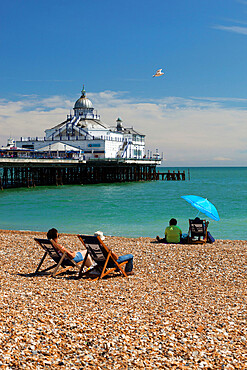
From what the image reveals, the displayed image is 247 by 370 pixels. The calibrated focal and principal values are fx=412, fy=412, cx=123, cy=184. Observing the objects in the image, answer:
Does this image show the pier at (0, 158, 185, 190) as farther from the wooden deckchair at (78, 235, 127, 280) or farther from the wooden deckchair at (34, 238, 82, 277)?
the wooden deckchair at (78, 235, 127, 280)

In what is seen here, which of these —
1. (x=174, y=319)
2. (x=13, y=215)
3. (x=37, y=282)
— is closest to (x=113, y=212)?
(x=13, y=215)

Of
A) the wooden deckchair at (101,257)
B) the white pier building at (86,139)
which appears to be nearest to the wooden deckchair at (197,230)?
the wooden deckchair at (101,257)

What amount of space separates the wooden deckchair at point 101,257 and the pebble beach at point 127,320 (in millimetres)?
170

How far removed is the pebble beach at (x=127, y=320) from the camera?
4023 mm

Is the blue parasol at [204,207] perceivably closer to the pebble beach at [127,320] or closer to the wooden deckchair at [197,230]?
the wooden deckchair at [197,230]

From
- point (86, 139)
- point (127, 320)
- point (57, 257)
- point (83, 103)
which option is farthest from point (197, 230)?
point (83, 103)

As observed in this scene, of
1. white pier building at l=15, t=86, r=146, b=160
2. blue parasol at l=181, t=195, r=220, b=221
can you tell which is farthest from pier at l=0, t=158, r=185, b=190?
blue parasol at l=181, t=195, r=220, b=221

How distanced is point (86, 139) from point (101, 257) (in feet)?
192

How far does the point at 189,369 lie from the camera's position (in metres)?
3.88

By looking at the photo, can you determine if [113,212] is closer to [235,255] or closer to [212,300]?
[235,255]

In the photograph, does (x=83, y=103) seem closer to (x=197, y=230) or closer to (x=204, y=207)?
(x=197, y=230)

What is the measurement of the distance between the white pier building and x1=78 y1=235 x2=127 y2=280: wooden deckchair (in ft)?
171

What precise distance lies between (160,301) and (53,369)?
2.37 m

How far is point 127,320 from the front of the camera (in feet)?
16.3
